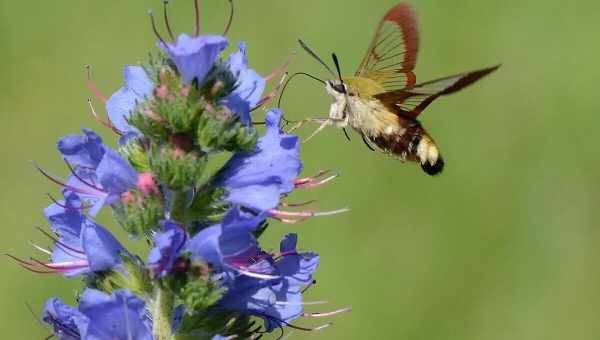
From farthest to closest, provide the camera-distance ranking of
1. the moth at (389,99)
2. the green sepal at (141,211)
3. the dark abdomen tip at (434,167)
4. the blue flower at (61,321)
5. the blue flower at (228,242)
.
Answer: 1. the dark abdomen tip at (434,167)
2. the moth at (389,99)
3. the blue flower at (61,321)
4. the green sepal at (141,211)
5. the blue flower at (228,242)

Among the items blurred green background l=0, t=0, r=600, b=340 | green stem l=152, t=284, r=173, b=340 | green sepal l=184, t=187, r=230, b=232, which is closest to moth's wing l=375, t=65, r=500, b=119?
green sepal l=184, t=187, r=230, b=232

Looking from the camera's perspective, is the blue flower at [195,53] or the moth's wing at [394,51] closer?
the blue flower at [195,53]

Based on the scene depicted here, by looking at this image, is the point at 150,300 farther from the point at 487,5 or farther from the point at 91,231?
the point at 487,5

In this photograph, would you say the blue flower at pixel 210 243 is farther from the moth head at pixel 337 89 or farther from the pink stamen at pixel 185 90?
the moth head at pixel 337 89

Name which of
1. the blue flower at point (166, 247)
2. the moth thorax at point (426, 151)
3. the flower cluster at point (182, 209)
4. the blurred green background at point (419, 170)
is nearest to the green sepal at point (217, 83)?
the flower cluster at point (182, 209)

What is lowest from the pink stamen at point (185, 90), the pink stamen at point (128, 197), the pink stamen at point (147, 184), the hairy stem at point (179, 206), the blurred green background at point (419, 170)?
the blurred green background at point (419, 170)

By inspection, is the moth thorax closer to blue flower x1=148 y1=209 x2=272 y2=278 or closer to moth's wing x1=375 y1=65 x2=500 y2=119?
moth's wing x1=375 y1=65 x2=500 y2=119

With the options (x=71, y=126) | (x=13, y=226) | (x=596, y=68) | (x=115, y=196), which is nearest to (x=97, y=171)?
(x=115, y=196)
